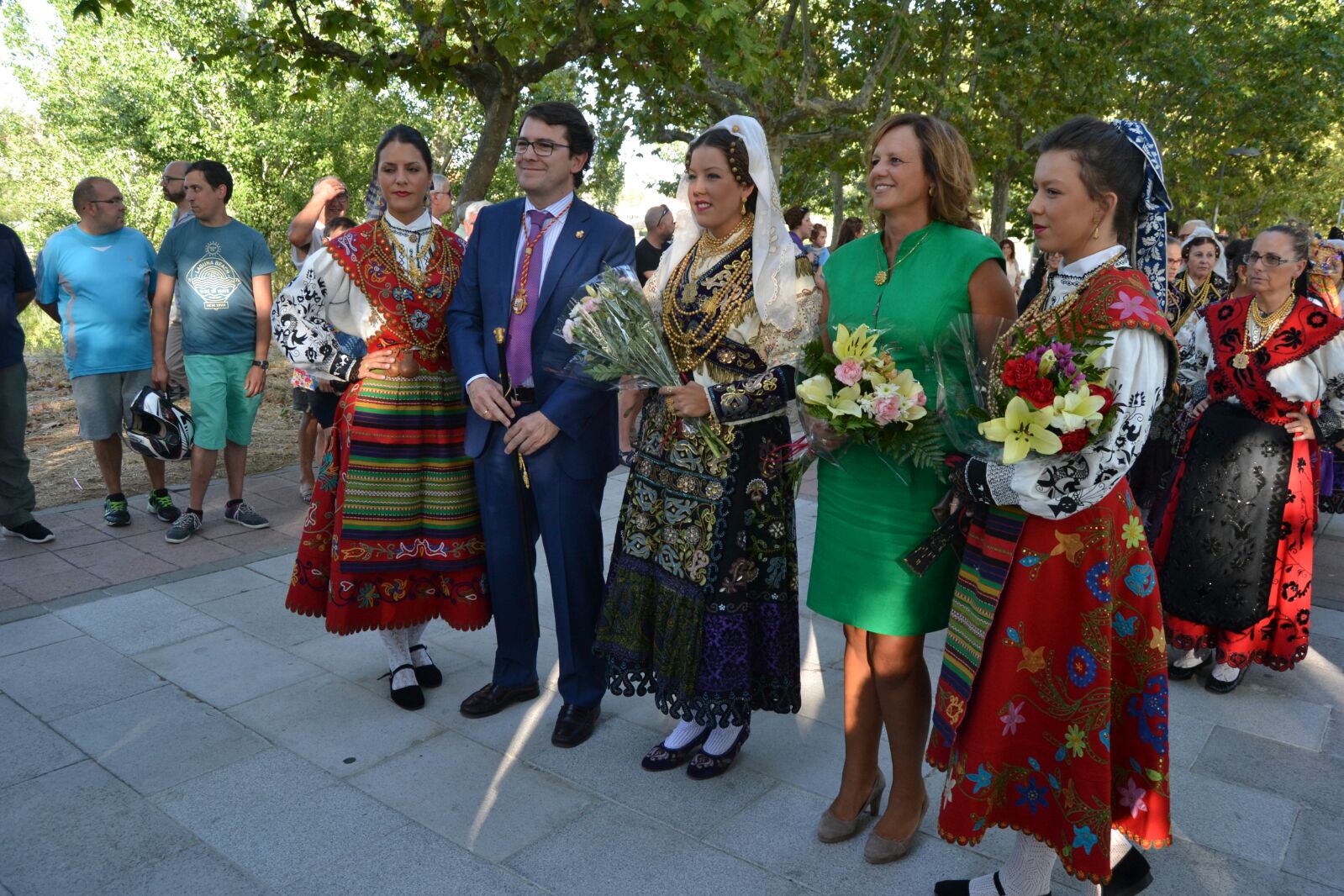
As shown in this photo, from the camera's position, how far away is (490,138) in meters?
8.60

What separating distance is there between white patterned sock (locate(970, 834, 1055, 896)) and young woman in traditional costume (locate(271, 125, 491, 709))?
2.09 meters

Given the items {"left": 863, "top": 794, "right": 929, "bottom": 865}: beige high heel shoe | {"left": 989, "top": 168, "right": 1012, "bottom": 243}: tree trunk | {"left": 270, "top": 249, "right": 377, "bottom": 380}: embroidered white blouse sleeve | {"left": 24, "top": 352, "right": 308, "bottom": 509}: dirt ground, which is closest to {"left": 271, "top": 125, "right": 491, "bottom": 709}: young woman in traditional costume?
{"left": 270, "top": 249, "right": 377, "bottom": 380}: embroidered white blouse sleeve

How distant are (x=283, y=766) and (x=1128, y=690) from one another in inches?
103

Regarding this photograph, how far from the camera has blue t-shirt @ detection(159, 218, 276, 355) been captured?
18.8 ft

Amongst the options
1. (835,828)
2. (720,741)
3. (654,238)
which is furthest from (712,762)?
(654,238)

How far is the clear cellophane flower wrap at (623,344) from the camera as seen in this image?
3.04m

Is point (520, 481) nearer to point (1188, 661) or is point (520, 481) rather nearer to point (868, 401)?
point (868, 401)

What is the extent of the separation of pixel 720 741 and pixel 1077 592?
1.45 metres

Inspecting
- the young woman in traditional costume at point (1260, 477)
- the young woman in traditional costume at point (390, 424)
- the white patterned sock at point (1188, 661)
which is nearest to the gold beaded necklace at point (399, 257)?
the young woman in traditional costume at point (390, 424)

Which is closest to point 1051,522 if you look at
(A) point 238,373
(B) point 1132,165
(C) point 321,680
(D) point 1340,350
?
(B) point 1132,165

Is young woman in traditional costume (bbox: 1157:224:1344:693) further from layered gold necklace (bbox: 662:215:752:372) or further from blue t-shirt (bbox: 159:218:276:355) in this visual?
blue t-shirt (bbox: 159:218:276:355)

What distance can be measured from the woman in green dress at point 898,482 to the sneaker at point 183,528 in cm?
433

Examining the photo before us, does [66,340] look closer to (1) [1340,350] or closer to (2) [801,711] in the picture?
(2) [801,711]

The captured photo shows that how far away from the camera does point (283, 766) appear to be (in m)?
3.31
